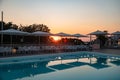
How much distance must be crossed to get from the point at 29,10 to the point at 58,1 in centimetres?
292

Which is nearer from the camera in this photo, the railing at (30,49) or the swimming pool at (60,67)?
the swimming pool at (60,67)

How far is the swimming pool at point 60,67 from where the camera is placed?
23.4 ft

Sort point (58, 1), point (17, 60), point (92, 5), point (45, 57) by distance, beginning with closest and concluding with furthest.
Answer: point (17, 60), point (45, 57), point (58, 1), point (92, 5)

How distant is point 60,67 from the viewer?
30.6 feet

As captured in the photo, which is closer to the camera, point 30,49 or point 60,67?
point 60,67

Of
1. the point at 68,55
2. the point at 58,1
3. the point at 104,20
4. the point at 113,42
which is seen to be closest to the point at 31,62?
the point at 68,55

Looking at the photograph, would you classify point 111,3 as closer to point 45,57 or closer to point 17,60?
point 45,57

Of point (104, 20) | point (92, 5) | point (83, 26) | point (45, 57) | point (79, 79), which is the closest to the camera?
point (79, 79)

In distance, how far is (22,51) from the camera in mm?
12438

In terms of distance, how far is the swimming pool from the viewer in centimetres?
712

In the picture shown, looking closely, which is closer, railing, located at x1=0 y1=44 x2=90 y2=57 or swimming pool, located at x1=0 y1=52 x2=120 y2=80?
swimming pool, located at x1=0 y1=52 x2=120 y2=80

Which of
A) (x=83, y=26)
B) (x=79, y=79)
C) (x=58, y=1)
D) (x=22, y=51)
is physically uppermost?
(x=58, y=1)

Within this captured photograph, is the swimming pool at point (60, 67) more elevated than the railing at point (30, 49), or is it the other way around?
the railing at point (30, 49)

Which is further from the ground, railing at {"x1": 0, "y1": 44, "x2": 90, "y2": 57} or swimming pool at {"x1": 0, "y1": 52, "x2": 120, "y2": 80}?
railing at {"x1": 0, "y1": 44, "x2": 90, "y2": 57}
